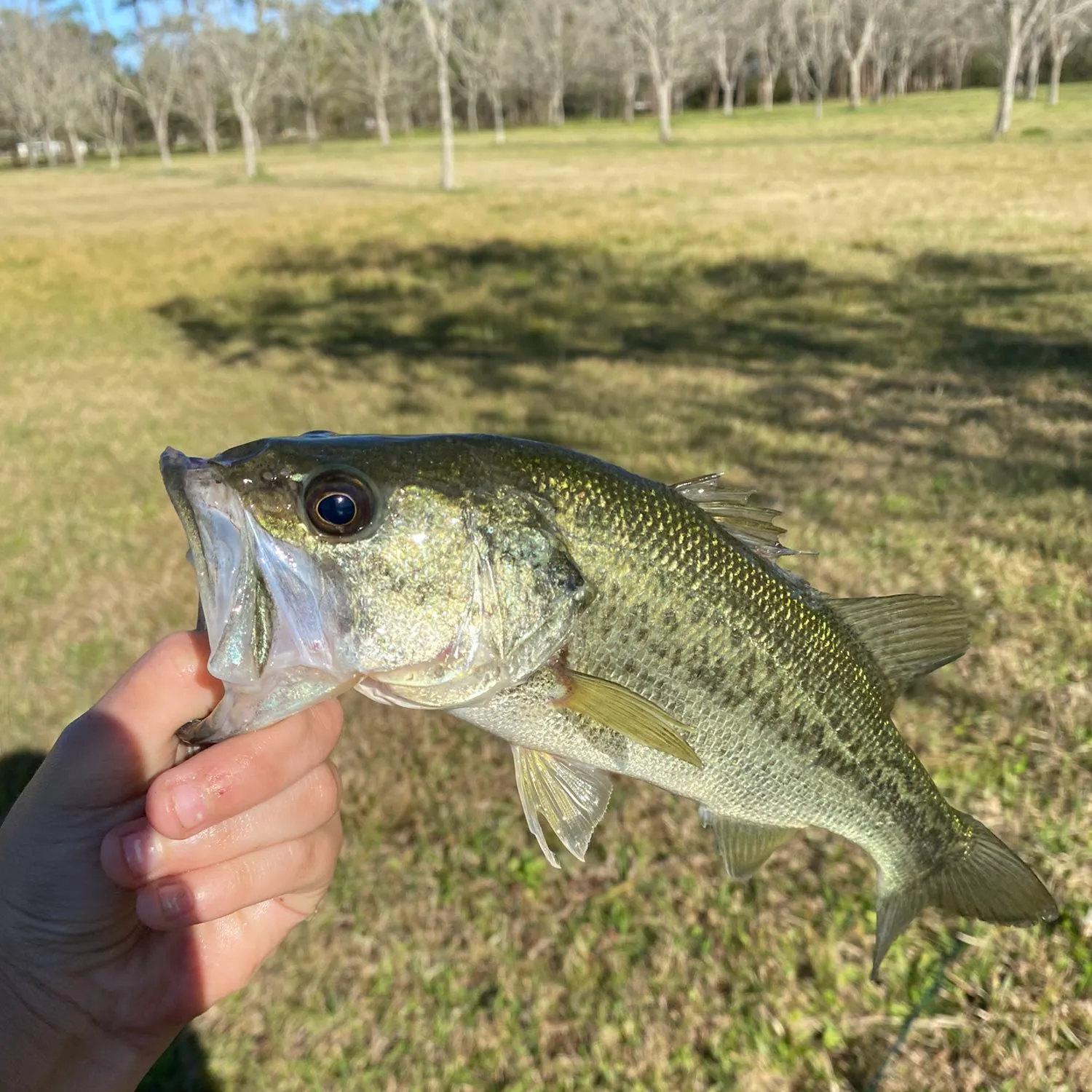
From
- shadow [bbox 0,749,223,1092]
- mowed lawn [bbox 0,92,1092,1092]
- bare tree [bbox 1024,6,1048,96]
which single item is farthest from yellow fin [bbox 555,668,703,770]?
bare tree [bbox 1024,6,1048,96]

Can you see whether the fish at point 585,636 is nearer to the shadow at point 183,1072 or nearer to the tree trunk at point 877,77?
the shadow at point 183,1072

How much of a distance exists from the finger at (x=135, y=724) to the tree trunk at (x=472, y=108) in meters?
72.0

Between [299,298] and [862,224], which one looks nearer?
[299,298]

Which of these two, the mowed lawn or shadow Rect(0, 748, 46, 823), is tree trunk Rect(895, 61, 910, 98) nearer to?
the mowed lawn

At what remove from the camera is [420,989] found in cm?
306

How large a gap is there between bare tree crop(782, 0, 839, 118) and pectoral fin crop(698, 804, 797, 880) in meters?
69.8

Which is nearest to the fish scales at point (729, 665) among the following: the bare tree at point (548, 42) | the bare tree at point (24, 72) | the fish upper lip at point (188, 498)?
the fish upper lip at point (188, 498)

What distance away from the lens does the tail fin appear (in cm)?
194

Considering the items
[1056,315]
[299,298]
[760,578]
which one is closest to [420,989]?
[760,578]

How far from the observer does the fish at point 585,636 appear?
1.52 metres

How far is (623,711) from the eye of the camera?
1.64 meters

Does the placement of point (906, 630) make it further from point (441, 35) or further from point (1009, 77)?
point (1009, 77)

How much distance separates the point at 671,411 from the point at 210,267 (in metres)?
13.0

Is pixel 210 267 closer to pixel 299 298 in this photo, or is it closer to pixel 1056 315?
pixel 299 298
